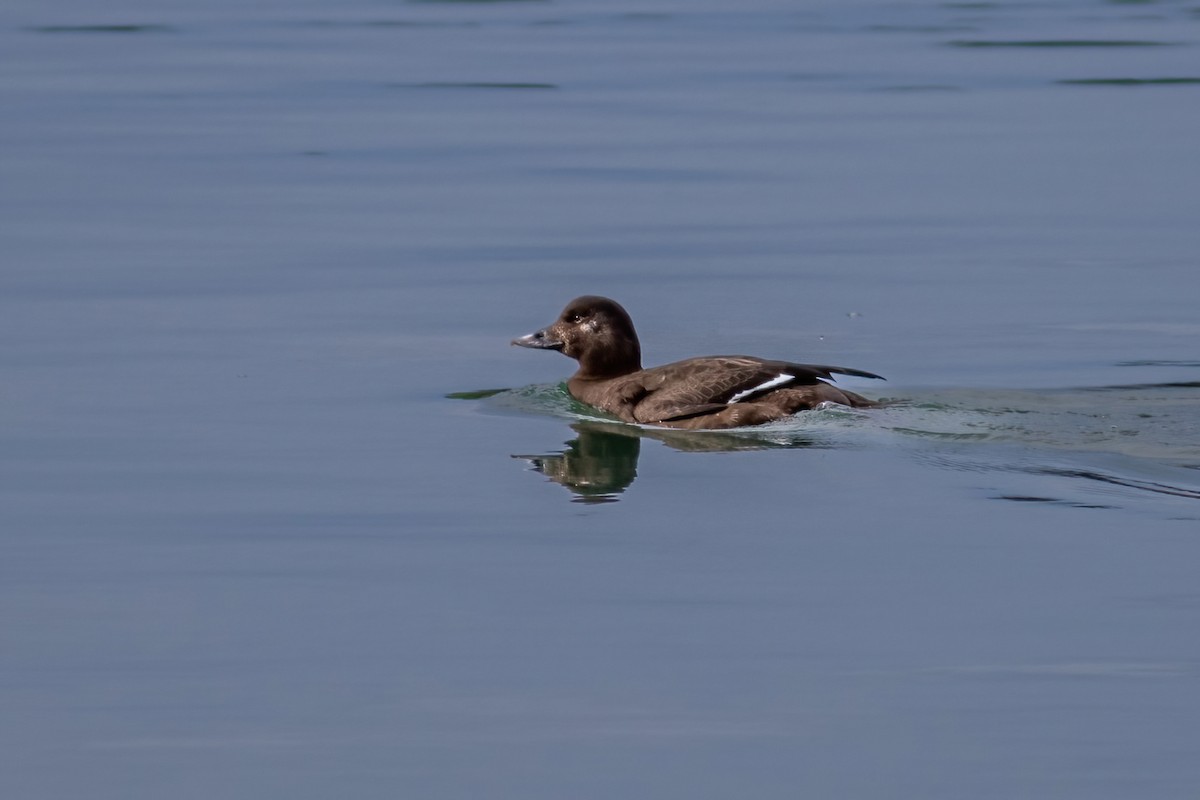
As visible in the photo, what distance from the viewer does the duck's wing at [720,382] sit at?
1134cm

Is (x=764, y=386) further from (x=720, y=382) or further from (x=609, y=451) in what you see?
(x=609, y=451)

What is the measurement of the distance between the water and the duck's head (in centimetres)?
30

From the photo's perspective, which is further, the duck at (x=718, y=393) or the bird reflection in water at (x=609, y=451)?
the duck at (x=718, y=393)

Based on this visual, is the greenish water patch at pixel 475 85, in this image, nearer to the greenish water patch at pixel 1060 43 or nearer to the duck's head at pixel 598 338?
the greenish water patch at pixel 1060 43

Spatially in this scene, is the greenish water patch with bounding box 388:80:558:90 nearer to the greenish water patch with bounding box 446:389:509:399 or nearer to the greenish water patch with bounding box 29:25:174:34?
the greenish water patch with bounding box 29:25:174:34

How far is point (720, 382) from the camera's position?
1138 centimetres

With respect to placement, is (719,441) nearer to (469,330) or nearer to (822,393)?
(822,393)

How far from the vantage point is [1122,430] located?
11.0 meters

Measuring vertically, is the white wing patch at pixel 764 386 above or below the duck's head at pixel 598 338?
below

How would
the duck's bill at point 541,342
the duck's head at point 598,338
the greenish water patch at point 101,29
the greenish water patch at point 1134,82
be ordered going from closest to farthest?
the duck's head at point 598,338 → the duck's bill at point 541,342 → the greenish water patch at point 1134,82 → the greenish water patch at point 101,29

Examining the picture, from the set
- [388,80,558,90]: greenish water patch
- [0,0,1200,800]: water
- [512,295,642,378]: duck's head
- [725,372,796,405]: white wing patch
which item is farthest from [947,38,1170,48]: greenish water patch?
[725,372,796,405]: white wing patch

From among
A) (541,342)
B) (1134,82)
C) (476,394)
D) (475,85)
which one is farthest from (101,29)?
(476,394)

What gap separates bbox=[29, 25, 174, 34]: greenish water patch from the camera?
32312mm

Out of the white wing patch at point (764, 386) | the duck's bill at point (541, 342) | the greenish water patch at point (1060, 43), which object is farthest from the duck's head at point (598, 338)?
the greenish water patch at point (1060, 43)
